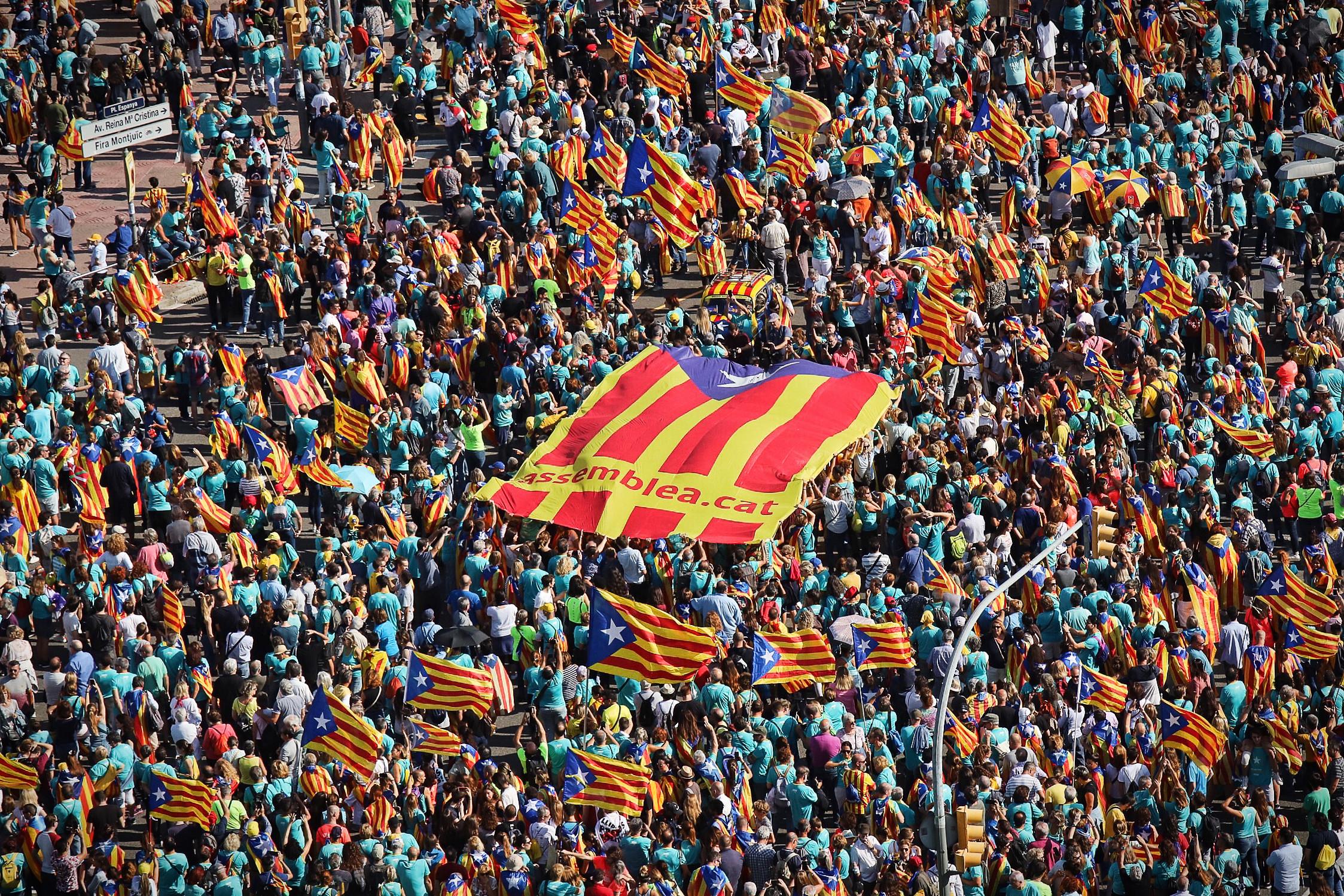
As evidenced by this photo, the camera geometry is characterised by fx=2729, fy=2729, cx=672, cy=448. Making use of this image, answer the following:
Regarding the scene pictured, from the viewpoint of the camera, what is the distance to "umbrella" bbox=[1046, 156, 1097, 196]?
3909 centimetres

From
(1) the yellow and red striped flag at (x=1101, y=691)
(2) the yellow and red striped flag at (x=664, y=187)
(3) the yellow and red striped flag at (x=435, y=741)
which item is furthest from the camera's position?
(2) the yellow and red striped flag at (x=664, y=187)

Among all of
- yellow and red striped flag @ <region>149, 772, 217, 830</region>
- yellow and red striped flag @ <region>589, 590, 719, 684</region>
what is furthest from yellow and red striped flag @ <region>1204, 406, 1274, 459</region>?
yellow and red striped flag @ <region>149, 772, 217, 830</region>

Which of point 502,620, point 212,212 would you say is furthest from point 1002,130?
point 502,620

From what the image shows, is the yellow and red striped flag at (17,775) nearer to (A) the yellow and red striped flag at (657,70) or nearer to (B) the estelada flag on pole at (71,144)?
(B) the estelada flag on pole at (71,144)

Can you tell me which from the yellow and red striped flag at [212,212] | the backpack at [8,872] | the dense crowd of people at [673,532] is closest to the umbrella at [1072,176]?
the dense crowd of people at [673,532]

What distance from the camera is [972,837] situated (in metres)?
26.1

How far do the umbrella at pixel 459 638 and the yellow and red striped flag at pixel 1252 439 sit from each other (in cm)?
985

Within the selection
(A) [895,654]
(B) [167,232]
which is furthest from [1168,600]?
(B) [167,232]

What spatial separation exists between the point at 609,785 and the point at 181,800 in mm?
4299

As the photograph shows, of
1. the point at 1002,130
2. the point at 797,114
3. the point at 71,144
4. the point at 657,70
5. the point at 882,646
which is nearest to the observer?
the point at 882,646

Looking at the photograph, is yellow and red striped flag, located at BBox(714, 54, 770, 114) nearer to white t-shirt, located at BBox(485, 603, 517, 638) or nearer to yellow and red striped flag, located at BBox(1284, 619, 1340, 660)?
white t-shirt, located at BBox(485, 603, 517, 638)

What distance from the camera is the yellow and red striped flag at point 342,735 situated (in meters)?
27.2

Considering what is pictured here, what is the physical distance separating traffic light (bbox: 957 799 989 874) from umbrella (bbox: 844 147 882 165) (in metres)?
15.2

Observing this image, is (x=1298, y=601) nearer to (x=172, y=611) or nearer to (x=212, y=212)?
(x=172, y=611)
